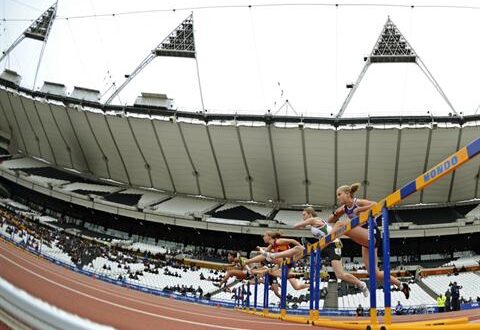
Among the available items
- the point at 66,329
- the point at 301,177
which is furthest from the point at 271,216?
the point at 66,329

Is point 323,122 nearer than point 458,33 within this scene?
Yes

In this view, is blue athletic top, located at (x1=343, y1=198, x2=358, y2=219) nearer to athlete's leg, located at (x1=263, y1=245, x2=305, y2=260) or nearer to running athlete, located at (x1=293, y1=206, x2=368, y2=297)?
running athlete, located at (x1=293, y1=206, x2=368, y2=297)

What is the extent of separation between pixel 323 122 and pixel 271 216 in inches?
454

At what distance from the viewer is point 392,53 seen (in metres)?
42.6

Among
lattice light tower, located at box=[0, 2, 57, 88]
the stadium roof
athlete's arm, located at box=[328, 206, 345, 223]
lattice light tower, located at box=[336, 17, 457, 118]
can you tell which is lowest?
athlete's arm, located at box=[328, 206, 345, 223]

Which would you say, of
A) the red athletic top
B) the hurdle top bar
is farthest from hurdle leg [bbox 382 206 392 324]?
the red athletic top

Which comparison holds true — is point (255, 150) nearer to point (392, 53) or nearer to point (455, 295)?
point (392, 53)

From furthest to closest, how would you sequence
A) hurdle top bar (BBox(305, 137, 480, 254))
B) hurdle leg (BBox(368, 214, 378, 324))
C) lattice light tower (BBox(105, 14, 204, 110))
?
lattice light tower (BBox(105, 14, 204, 110)), hurdle leg (BBox(368, 214, 378, 324)), hurdle top bar (BBox(305, 137, 480, 254))

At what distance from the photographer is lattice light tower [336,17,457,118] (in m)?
41.9

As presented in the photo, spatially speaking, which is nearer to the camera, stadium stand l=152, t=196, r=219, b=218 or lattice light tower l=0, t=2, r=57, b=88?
stadium stand l=152, t=196, r=219, b=218

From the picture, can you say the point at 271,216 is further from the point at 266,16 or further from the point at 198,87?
the point at 266,16

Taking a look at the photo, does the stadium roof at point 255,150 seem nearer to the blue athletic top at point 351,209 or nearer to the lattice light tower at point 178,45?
the lattice light tower at point 178,45

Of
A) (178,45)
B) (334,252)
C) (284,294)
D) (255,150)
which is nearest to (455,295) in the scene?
(284,294)

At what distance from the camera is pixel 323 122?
1574 inches
